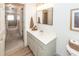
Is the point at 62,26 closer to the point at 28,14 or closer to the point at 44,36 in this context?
the point at 44,36

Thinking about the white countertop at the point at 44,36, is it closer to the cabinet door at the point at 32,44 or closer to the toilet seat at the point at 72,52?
the cabinet door at the point at 32,44

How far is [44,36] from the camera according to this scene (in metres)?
1.54

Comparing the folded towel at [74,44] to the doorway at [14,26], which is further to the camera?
the doorway at [14,26]

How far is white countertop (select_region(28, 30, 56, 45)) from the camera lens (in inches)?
57.3

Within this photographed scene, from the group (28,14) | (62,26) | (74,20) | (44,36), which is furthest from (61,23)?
(28,14)

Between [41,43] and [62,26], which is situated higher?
[62,26]

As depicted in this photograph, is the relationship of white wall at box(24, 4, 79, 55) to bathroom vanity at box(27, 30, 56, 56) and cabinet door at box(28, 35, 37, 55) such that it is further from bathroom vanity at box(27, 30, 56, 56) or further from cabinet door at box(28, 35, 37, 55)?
cabinet door at box(28, 35, 37, 55)

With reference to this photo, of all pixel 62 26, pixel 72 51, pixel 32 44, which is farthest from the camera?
pixel 32 44

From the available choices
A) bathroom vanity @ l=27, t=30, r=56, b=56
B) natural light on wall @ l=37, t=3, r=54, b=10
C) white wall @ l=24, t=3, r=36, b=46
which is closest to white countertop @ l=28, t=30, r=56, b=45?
bathroom vanity @ l=27, t=30, r=56, b=56

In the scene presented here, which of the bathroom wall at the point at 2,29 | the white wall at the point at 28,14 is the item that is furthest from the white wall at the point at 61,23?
the bathroom wall at the point at 2,29

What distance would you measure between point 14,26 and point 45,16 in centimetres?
48

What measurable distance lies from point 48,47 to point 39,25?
1.23 feet

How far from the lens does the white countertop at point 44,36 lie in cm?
146

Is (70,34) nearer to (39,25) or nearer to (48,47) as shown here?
(48,47)
